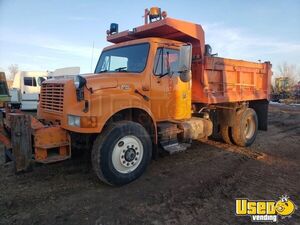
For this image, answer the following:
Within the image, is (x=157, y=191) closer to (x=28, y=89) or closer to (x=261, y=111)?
(x=261, y=111)

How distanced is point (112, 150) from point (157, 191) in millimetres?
1026

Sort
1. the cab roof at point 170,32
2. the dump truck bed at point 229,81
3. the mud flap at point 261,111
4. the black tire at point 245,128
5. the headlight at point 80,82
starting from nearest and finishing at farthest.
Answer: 1. the headlight at point 80,82
2. the cab roof at point 170,32
3. the dump truck bed at point 229,81
4. the black tire at point 245,128
5. the mud flap at point 261,111

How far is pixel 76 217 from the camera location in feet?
11.9

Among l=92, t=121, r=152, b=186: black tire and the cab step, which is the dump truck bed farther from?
l=92, t=121, r=152, b=186: black tire

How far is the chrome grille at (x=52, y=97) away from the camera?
4766mm

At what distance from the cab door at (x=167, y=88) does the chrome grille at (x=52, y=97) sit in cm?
175

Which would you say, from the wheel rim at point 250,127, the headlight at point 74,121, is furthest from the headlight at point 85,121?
the wheel rim at point 250,127

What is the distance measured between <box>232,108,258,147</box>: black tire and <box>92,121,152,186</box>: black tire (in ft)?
13.1

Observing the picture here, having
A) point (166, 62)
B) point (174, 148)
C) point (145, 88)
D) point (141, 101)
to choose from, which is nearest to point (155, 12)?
point (166, 62)

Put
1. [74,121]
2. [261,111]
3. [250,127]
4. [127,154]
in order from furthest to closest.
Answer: [261,111] < [250,127] < [127,154] < [74,121]

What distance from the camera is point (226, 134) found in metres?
8.11

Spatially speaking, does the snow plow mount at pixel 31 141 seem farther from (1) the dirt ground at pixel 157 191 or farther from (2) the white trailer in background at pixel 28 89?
(2) the white trailer in background at pixel 28 89

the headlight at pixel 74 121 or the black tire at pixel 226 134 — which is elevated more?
the headlight at pixel 74 121

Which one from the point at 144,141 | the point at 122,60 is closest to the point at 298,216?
the point at 144,141
